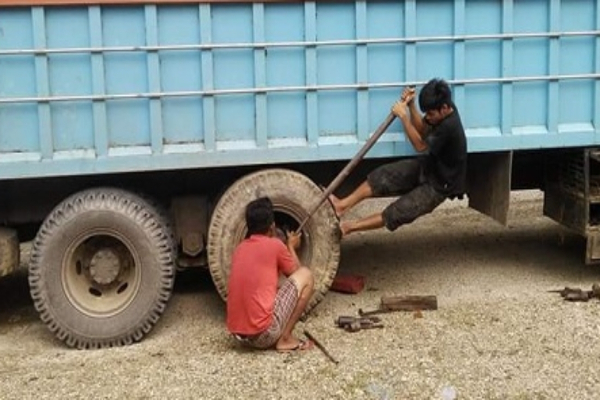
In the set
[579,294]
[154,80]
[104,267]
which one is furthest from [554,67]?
[104,267]

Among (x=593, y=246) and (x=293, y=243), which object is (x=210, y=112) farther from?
(x=593, y=246)

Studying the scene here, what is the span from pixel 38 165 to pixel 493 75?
9.86 feet

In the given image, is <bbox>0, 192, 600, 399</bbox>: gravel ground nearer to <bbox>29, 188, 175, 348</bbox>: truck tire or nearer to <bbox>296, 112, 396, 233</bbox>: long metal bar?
<bbox>29, 188, 175, 348</bbox>: truck tire

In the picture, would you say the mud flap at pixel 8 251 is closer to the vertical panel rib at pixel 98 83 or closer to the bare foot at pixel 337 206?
the vertical panel rib at pixel 98 83

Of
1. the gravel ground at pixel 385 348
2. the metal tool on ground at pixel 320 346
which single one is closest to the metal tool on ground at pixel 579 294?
the gravel ground at pixel 385 348

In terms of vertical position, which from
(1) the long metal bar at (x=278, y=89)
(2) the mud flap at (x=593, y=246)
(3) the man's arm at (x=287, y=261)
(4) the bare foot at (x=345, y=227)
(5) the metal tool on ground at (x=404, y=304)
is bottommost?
(5) the metal tool on ground at (x=404, y=304)

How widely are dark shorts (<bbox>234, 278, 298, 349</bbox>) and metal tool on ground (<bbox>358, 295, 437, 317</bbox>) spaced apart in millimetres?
746

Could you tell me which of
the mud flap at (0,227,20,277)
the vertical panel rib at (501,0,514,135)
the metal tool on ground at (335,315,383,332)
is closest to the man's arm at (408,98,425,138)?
the vertical panel rib at (501,0,514,135)

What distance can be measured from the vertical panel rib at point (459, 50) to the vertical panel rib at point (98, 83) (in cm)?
228

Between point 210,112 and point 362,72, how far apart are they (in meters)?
1.02

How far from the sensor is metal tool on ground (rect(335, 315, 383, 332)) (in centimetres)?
537

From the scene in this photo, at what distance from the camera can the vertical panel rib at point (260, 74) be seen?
5301 millimetres

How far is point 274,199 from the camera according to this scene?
5.49m

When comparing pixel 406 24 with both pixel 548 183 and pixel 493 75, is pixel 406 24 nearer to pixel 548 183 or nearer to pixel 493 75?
pixel 493 75
